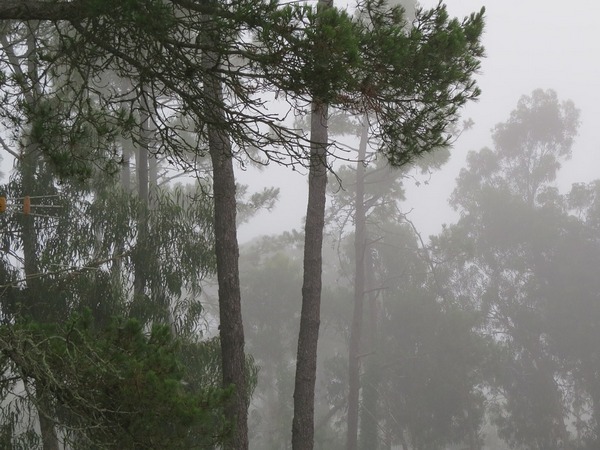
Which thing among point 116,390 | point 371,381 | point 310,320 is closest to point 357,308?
point 371,381

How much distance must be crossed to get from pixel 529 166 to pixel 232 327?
23.3m

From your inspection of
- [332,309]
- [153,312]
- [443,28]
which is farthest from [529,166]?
[443,28]

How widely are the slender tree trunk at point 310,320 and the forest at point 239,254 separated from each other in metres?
0.02

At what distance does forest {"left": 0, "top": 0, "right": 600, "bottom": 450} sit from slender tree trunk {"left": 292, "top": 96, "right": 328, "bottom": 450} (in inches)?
0.9

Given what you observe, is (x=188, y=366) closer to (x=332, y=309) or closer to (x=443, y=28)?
(x=443, y=28)

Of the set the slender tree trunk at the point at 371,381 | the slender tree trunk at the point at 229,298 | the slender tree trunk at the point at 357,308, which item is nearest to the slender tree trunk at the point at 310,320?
the slender tree trunk at the point at 229,298

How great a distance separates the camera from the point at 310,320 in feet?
25.5

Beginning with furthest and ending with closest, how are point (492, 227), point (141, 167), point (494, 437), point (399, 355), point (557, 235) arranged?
point (494, 437)
point (492, 227)
point (557, 235)
point (399, 355)
point (141, 167)

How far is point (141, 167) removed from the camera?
12.1 meters

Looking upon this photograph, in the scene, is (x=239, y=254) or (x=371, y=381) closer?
(x=239, y=254)

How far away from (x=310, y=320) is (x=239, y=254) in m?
2.76

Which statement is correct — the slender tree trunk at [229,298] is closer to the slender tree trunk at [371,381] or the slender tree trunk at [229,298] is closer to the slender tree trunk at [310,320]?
the slender tree trunk at [310,320]

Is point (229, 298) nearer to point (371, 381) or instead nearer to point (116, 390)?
point (116, 390)

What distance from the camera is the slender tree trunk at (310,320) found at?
7500 mm
